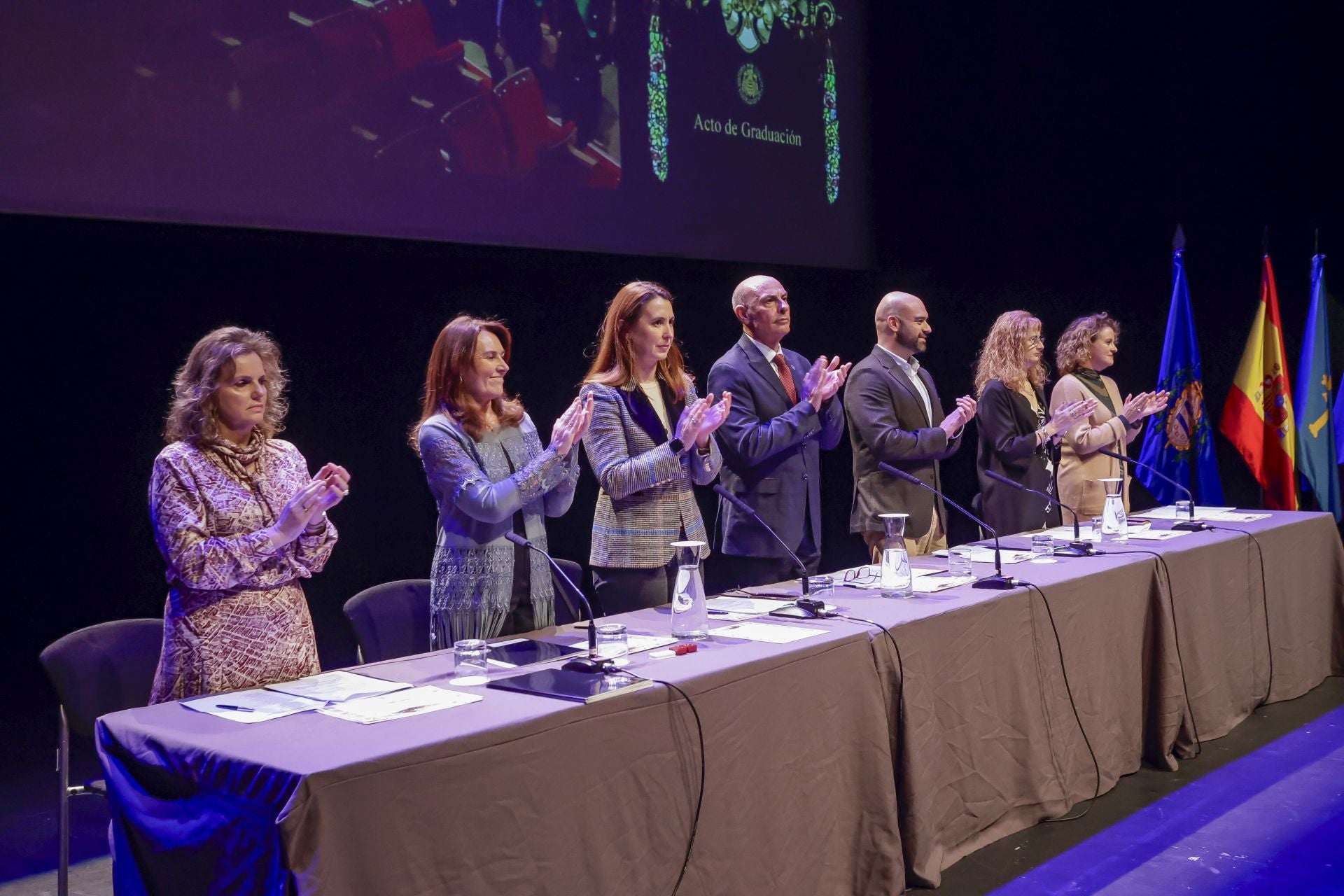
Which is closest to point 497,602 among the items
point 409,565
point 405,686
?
point 405,686

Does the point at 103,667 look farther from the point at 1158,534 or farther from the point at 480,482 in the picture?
the point at 1158,534

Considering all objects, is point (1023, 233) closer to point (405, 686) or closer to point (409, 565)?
point (409, 565)

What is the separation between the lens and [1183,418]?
5824 mm

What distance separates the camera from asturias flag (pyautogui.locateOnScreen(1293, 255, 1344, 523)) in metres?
5.88

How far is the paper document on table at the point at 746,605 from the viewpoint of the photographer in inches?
104

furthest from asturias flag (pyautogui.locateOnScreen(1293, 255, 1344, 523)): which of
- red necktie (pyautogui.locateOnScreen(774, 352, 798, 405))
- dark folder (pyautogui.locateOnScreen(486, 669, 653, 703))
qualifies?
dark folder (pyautogui.locateOnScreen(486, 669, 653, 703))

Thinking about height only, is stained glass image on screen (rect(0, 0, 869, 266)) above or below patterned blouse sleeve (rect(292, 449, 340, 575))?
above

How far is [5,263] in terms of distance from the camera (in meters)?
3.09

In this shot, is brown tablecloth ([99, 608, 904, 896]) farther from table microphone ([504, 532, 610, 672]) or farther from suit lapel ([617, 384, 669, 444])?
suit lapel ([617, 384, 669, 444])

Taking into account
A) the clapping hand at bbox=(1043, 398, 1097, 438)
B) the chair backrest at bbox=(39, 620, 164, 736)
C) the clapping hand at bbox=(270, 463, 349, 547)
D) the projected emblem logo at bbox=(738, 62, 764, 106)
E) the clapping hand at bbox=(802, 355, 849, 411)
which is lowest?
the chair backrest at bbox=(39, 620, 164, 736)

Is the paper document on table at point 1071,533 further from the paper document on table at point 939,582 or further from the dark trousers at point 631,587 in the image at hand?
the dark trousers at point 631,587

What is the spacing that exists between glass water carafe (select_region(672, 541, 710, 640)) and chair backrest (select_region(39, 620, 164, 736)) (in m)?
1.10

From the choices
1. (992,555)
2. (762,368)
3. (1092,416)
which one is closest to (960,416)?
(992,555)

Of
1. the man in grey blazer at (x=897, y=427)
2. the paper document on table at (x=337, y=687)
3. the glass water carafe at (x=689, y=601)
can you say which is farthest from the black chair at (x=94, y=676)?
the man in grey blazer at (x=897, y=427)
